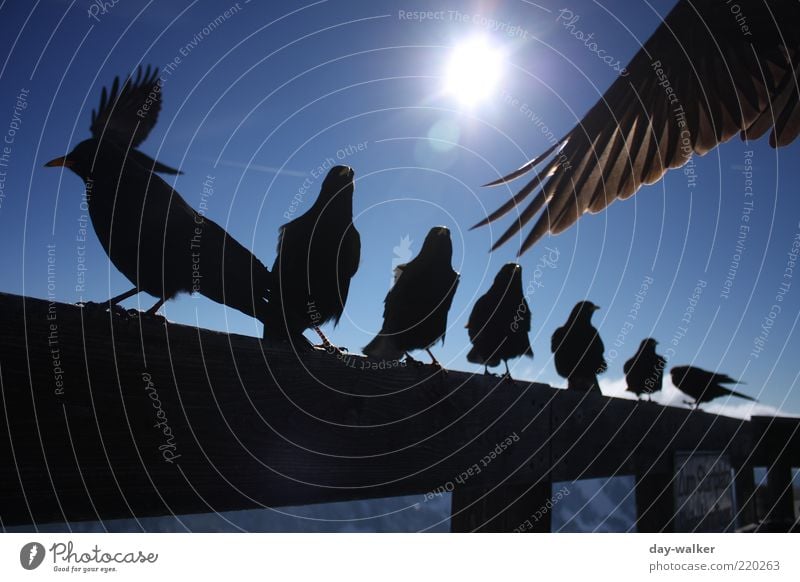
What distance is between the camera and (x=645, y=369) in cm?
528

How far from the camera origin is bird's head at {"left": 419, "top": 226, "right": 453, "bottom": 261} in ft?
9.01

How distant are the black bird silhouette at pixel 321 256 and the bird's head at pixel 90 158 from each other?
60 centimetres

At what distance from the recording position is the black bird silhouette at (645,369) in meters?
5.27

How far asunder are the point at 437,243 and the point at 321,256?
29.5 inches

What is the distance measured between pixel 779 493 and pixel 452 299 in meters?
3.18

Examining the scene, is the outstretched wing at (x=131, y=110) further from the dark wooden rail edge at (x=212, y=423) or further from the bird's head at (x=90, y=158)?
the dark wooden rail edge at (x=212, y=423)

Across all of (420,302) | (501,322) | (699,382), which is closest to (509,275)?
(501,322)

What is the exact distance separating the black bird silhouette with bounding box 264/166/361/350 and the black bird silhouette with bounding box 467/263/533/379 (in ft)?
4.27

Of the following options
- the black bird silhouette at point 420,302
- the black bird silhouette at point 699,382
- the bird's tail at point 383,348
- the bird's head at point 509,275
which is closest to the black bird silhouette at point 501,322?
the bird's head at point 509,275

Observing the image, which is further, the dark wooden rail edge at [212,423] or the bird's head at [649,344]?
the bird's head at [649,344]

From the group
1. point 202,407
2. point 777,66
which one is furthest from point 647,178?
point 202,407

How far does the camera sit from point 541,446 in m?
1.81

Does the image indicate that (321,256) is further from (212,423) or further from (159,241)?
(212,423)

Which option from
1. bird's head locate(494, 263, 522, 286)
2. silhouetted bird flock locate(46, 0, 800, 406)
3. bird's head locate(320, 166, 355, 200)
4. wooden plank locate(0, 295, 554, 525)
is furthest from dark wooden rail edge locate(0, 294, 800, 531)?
bird's head locate(494, 263, 522, 286)
